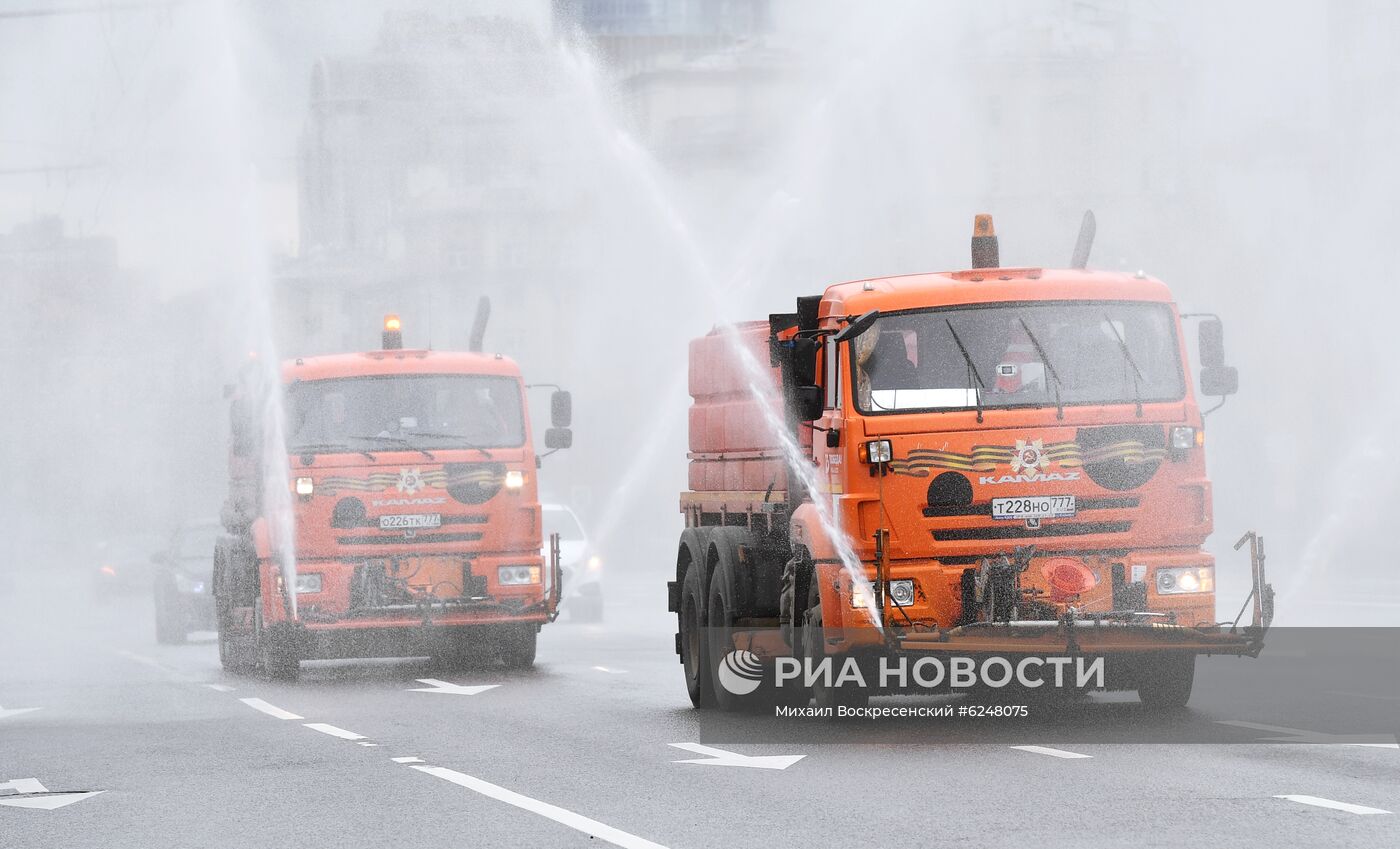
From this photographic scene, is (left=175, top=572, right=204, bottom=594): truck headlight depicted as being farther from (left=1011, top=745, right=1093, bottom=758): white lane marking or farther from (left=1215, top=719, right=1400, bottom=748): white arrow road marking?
(left=1011, top=745, right=1093, bottom=758): white lane marking

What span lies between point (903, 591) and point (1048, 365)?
1591 millimetres

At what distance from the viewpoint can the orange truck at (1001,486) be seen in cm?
1278

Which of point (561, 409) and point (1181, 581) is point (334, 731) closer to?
point (1181, 581)

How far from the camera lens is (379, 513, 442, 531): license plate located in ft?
66.2

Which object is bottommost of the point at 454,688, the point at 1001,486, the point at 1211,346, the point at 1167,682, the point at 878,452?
the point at 454,688

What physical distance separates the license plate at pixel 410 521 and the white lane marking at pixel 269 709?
95.9 inches

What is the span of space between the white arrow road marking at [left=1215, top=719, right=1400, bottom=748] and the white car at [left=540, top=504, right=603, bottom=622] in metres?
18.9

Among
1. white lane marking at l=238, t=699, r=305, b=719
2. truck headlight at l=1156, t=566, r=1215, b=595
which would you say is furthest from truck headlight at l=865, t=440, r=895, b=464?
white lane marking at l=238, t=699, r=305, b=719

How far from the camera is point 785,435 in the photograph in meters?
14.5

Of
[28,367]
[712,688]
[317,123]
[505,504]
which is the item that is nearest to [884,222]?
[317,123]

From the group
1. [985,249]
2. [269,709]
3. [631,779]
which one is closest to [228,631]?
[269,709]

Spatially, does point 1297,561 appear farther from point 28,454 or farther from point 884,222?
point 28,454

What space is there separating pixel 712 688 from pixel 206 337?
66133 millimetres

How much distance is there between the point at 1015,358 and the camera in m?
13.4
